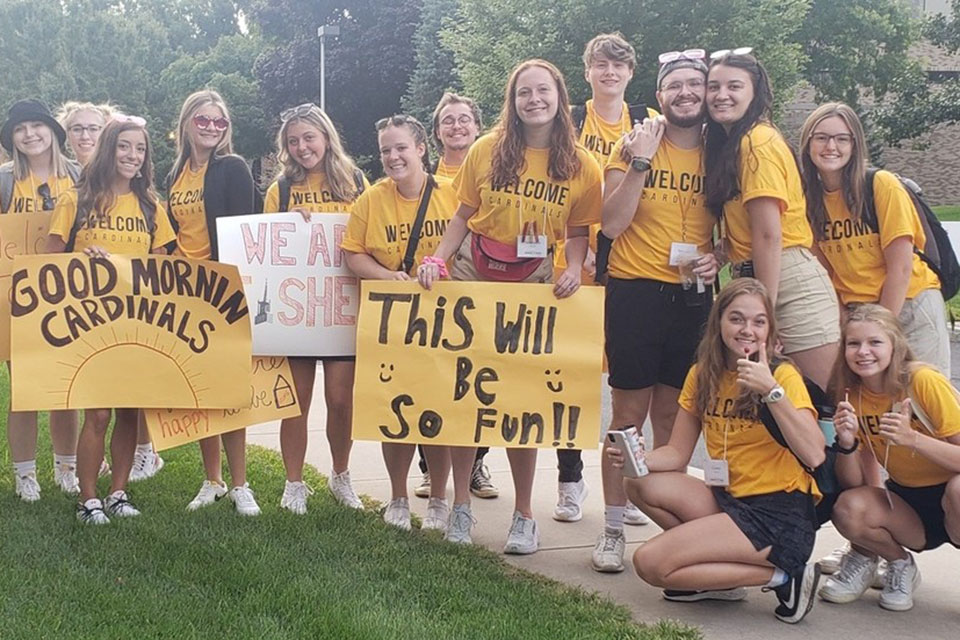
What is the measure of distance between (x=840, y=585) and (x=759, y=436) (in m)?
0.73

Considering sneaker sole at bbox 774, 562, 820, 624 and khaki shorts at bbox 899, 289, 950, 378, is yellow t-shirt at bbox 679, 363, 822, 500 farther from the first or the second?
khaki shorts at bbox 899, 289, 950, 378

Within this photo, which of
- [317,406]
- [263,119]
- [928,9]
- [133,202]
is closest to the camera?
[133,202]

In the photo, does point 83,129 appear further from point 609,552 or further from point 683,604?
point 683,604

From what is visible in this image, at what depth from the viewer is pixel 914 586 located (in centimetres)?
431

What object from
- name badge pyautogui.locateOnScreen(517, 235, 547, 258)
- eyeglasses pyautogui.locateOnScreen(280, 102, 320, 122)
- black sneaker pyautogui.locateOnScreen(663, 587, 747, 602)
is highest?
eyeglasses pyautogui.locateOnScreen(280, 102, 320, 122)

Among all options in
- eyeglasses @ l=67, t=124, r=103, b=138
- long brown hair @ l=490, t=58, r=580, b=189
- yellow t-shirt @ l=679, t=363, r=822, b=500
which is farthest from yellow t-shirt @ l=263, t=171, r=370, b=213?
yellow t-shirt @ l=679, t=363, r=822, b=500

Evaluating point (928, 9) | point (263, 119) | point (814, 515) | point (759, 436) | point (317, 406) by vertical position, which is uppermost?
point (928, 9)

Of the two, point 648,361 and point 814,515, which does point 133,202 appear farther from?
point 814,515

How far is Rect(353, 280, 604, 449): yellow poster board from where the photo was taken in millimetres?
4711

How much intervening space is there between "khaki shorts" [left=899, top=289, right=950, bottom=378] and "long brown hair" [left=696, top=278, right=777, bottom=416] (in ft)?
2.42

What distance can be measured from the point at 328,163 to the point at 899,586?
3.30 metres

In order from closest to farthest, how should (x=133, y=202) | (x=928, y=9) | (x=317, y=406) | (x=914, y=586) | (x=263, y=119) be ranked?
(x=914, y=586)
(x=133, y=202)
(x=317, y=406)
(x=928, y=9)
(x=263, y=119)

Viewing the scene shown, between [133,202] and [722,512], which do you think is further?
[133,202]

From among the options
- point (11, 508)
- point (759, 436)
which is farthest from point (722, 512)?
point (11, 508)
